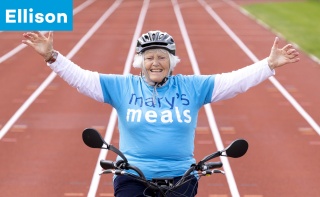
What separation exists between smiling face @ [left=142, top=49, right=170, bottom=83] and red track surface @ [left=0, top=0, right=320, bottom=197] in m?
5.72

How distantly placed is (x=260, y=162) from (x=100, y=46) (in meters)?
14.6

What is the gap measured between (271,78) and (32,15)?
39.6ft

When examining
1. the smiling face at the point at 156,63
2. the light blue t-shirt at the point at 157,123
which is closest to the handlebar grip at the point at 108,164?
the light blue t-shirt at the point at 157,123

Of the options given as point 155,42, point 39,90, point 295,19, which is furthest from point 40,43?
point 295,19

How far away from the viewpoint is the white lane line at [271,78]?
16.4 meters

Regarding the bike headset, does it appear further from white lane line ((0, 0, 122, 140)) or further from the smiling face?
white lane line ((0, 0, 122, 140))

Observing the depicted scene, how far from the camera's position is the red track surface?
11.9m

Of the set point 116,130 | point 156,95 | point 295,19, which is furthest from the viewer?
point 295,19

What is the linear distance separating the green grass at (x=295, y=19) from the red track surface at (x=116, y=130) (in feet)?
4.82

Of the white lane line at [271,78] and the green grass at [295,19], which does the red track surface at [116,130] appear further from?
the green grass at [295,19]

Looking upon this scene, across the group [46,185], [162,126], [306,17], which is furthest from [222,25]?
[162,126]

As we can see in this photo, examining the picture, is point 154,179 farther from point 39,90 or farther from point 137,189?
point 39,90

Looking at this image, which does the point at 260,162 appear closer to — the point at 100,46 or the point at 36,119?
the point at 36,119

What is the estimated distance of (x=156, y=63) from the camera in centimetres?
571
